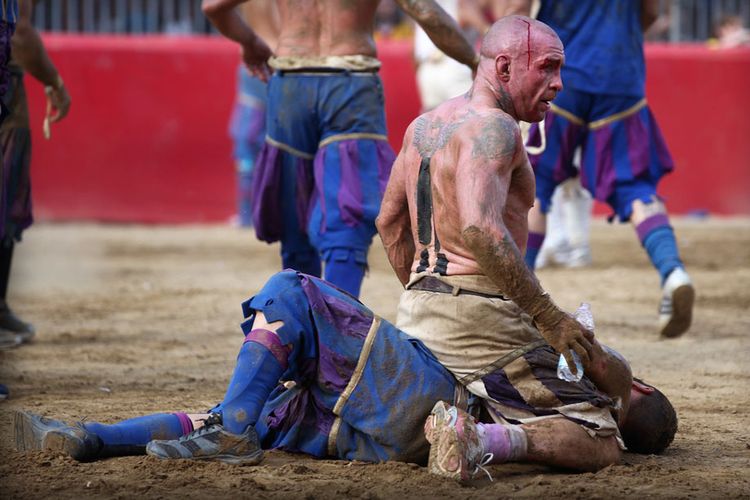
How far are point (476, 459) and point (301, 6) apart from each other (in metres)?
2.56

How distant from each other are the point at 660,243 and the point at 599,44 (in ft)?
3.33

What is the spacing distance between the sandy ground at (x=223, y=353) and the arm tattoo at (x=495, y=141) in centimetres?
88

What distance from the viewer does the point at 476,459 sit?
351cm

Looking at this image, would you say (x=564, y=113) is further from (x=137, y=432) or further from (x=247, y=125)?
(x=247, y=125)

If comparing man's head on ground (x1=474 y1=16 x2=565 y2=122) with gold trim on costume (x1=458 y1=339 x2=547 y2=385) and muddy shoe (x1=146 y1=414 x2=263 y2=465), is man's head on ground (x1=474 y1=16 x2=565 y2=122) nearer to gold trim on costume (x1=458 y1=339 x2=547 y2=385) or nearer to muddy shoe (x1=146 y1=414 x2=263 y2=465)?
gold trim on costume (x1=458 y1=339 x2=547 y2=385)

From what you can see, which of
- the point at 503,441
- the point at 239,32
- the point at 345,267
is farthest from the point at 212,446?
the point at 239,32

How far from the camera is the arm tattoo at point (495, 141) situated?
11.7ft

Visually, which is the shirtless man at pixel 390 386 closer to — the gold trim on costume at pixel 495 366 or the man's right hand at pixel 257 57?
the gold trim on costume at pixel 495 366

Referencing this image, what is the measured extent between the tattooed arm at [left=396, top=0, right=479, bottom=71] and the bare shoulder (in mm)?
1531

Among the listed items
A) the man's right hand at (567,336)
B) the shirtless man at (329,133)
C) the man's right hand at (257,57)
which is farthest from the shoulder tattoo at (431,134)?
the man's right hand at (257,57)

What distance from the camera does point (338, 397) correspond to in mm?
3688

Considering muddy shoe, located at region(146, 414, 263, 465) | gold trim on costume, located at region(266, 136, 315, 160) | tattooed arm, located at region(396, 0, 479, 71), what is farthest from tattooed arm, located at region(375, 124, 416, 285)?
gold trim on costume, located at region(266, 136, 315, 160)

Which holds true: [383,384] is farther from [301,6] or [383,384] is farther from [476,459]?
[301,6]

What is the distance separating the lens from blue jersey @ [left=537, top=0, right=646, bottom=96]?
244 inches
